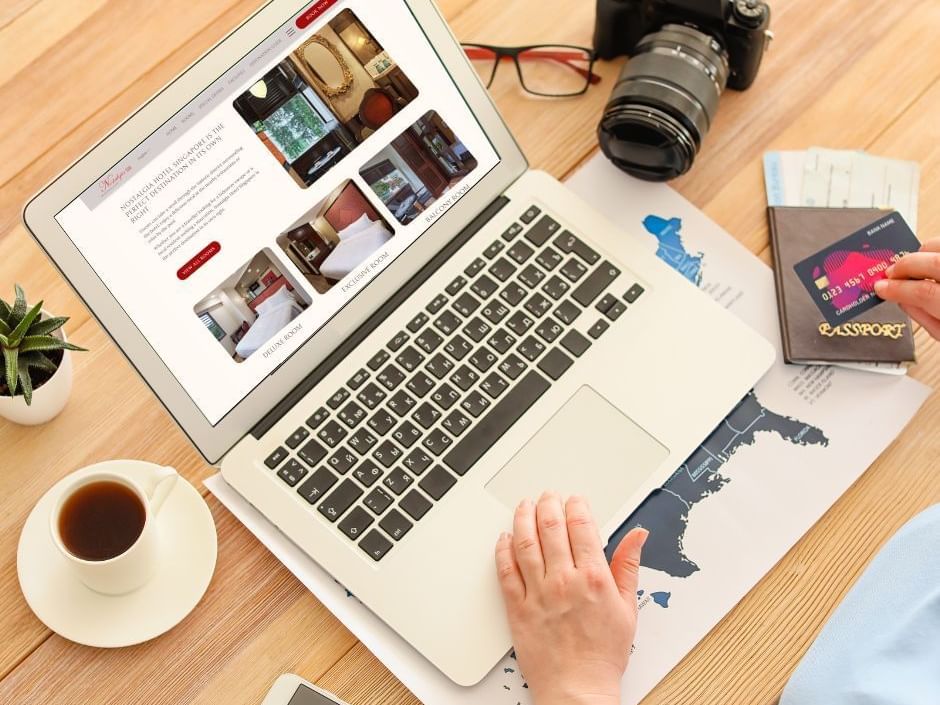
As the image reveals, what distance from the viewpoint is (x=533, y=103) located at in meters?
1.02

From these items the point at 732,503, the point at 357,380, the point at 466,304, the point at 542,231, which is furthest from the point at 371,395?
the point at 732,503

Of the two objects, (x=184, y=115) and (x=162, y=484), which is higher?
(x=184, y=115)

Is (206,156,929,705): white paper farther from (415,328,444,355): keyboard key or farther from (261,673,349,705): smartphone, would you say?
(415,328,444,355): keyboard key

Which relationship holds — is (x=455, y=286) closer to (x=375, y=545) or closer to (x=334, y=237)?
(x=334, y=237)

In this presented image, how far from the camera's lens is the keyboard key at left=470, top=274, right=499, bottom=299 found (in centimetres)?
89

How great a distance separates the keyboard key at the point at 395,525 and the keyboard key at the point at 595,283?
10.1 inches

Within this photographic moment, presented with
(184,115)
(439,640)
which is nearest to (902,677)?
(439,640)

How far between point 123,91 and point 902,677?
0.89 metres

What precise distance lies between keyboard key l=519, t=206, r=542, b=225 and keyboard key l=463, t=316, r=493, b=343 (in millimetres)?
111

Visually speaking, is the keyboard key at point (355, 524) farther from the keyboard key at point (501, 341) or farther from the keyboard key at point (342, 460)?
the keyboard key at point (501, 341)

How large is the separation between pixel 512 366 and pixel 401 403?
10 centimetres

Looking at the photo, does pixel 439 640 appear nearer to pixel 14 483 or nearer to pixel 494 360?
pixel 494 360

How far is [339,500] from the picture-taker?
2.70 feet

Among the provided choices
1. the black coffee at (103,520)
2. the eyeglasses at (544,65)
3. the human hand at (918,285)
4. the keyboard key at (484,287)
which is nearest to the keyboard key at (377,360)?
the keyboard key at (484,287)
